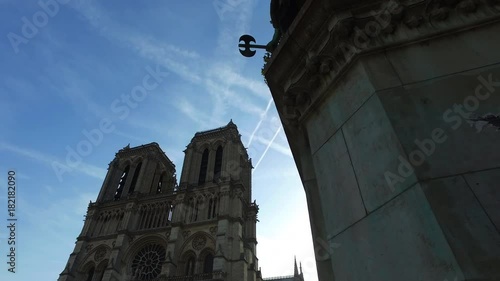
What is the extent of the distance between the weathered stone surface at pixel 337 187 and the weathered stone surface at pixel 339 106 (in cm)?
16

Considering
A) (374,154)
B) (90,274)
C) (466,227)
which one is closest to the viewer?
(466,227)

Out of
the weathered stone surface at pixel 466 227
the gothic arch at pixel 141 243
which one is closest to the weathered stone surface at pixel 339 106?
the weathered stone surface at pixel 466 227

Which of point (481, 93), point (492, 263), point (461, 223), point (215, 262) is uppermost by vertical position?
point (215, 262)

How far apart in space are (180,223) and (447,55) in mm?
32089

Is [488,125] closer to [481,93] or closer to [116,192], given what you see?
[481,93]

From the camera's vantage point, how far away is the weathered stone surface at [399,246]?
182cm

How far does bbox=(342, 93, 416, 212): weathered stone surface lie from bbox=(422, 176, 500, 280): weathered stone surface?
21 cm

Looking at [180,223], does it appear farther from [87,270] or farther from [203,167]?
[87,270]

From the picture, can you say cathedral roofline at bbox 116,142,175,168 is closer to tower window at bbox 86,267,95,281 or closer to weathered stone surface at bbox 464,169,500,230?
tower window at bbox 86,267,95,281

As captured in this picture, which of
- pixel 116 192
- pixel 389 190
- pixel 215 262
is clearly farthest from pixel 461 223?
pixel 116 192

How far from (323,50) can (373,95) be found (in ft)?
3.30

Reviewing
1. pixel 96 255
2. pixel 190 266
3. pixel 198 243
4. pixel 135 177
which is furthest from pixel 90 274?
pixel 135 177

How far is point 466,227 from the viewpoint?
6.06 feet

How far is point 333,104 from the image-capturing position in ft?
10.9
